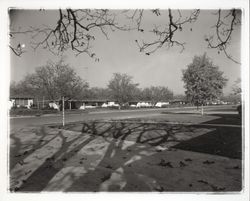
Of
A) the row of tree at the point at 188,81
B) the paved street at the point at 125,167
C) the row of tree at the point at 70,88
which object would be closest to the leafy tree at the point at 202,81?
the row of tree at the point at 188,81

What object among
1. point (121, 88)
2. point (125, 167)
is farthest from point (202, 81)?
point (121, 88)

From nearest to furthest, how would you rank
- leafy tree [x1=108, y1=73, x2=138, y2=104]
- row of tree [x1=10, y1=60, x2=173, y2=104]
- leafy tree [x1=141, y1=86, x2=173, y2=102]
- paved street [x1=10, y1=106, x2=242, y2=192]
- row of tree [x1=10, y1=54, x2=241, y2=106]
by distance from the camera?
paved street [x1=10, y1=106, x2=242, y2=192] < row of tree [x1=10, y1=60, x2=173, y2=104] < row of tree [x1=10, y1=54, x2=241, y2=106] < leafy tree [x1=108, y1=73, x2=138, y2=104] < leafy tree [x1=141, y1=86, x2=173, y2=102]

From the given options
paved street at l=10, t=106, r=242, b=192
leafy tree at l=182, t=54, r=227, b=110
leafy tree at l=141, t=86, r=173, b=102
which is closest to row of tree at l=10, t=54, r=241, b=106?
leafy tree at l=182, t=54, r=227, b=110

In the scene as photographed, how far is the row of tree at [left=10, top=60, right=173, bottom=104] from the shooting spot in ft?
58.3

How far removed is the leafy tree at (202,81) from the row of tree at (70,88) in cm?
1117

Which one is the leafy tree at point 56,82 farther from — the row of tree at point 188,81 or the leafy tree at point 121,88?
the leafy tree at point 121,88

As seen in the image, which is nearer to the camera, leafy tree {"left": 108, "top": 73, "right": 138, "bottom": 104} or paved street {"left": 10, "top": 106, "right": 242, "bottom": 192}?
paved street {"left": 10, "top": 106, "right": 242, "bottom": 192}

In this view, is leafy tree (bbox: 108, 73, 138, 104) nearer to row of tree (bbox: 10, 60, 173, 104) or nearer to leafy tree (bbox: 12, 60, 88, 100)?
row of tree (bbox: 10, 60, 173, 104)

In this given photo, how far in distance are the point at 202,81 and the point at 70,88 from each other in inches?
531

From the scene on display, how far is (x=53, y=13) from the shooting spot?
394 centimetres

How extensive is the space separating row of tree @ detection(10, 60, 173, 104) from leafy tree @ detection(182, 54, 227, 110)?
11.2 meters

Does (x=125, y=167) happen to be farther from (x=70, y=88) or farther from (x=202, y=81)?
(x=70, y=88)
